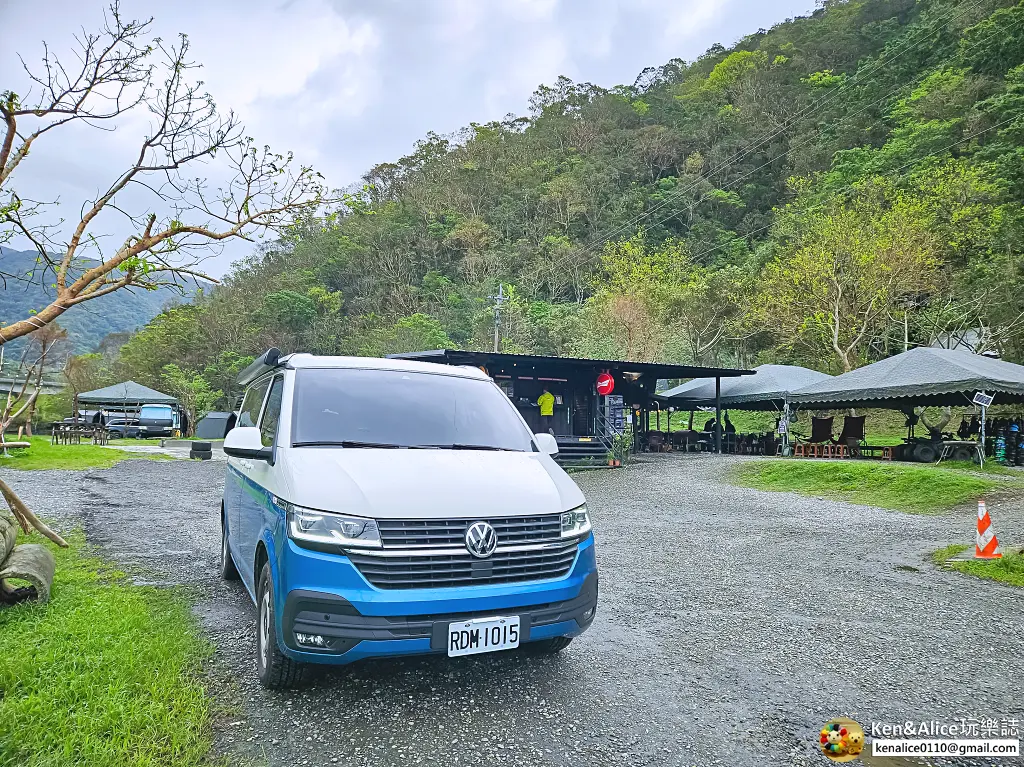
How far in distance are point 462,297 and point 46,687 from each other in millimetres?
47317

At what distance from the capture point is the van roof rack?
4461 millimetres

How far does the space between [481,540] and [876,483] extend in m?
12.6

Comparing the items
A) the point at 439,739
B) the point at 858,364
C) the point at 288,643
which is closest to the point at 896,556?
the point at 439,739

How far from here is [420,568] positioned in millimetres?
2908

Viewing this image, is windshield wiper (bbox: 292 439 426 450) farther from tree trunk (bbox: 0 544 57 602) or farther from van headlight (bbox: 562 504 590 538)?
tree trunk (bbox: 0 544 57 602)

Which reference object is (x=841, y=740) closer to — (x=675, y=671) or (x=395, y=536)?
(x=675, y=671)

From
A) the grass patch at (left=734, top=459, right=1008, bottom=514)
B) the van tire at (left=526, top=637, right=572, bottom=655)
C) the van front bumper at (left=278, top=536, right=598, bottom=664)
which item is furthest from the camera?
the grass patch at (left=734, top=459, right=1008, bottom=514)

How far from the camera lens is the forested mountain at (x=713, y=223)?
84.8 ft

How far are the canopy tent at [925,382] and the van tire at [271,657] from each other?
16.0m

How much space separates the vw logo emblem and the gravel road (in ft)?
2.67

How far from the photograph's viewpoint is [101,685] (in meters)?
3.14

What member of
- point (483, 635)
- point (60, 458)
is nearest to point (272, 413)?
point (483, 635)

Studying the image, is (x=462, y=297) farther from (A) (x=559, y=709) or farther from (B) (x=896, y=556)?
(A) (x=559, y=709)

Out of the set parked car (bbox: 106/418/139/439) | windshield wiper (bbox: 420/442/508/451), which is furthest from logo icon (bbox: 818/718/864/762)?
parked car (bbox: 106/418/139/439)
